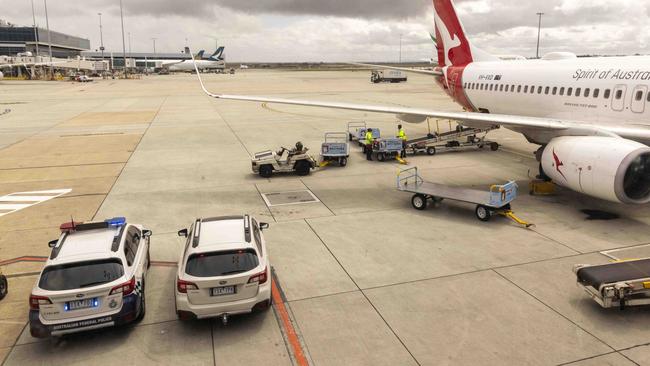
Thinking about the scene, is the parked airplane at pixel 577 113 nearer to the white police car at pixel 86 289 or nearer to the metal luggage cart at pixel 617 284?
the metal luggage cart at pixel 617 284

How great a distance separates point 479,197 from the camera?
1486 centimetres

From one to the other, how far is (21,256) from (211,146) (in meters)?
16.1

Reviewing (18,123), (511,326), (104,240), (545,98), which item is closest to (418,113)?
(545,98)

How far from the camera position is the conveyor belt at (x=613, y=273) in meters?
9.11

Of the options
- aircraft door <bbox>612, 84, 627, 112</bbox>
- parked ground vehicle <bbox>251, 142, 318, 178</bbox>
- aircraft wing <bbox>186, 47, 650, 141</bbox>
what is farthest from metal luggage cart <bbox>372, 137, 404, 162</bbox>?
aircraft door <bbox>612, 84, 627, 112</bbox>

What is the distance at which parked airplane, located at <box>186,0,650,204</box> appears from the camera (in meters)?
13.5

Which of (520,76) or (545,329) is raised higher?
(520,76)

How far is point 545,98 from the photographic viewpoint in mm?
19375

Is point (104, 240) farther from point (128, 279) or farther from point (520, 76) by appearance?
point (520, 76)

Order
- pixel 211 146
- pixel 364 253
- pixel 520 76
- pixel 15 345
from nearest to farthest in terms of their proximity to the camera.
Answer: pixel 15 345 < pixel 364 253 < pixel 520 76 < pixel 211 146

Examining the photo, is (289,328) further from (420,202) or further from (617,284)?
(420,202)

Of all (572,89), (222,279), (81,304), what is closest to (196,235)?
(222,279)

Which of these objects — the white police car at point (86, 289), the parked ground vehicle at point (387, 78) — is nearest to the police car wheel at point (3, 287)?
the white police car at point (86, 289)

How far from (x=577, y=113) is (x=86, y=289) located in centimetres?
1785
